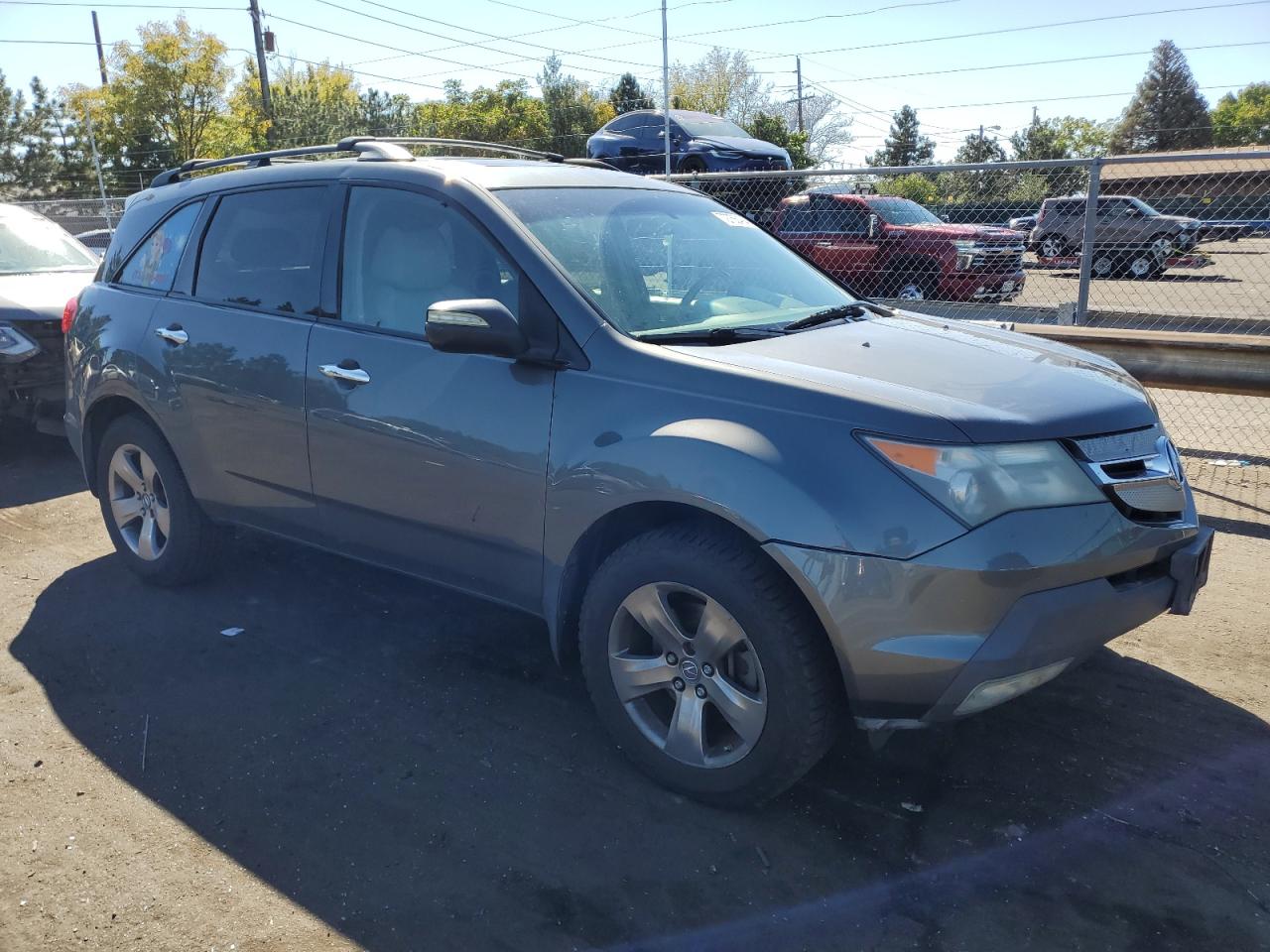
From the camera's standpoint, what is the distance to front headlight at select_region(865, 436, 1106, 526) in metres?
2.59

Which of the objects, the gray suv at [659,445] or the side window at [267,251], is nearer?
the gray suv at [659,445]

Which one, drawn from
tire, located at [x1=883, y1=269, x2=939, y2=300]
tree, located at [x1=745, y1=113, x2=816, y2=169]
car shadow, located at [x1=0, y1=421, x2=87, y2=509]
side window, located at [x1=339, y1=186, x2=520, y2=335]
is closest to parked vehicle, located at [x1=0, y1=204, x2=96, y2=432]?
car shadow, located at [x1=0, y1=421, x2=87, y2=509]

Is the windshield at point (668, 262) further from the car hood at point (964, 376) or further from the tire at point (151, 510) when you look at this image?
the tire at point (151, 510)

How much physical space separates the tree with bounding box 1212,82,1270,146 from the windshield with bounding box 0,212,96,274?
87.9m

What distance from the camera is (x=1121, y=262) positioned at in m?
8.66

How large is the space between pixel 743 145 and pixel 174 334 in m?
17.0

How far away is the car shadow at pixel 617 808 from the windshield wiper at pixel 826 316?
4.66 feet

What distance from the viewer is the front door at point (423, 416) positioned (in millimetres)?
3297

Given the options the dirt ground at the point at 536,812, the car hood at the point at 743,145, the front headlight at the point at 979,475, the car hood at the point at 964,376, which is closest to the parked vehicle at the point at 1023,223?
the dirt ground at the point at 536,812

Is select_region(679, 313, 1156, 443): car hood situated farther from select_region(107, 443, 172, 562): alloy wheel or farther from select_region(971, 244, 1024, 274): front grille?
select_region(971, 244, 1024, 274): front grille

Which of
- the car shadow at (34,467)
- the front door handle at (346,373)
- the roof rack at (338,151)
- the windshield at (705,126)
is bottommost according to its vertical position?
the car shadow at (34,467)

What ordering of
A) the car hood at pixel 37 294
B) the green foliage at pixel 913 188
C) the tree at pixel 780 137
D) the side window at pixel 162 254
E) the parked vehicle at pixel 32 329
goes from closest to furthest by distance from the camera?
Answer: the side window at pixel 162 254
the parked vehicle at pixel 32 329
the car hood at pixel 37 294
the green foliage at pixel 913 188
the tree at pixel 780 137

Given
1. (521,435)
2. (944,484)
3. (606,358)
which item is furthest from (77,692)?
(944,484)

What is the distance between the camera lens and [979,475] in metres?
2.61
